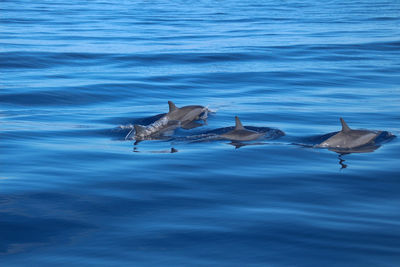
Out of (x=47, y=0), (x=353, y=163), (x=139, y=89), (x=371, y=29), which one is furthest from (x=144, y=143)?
(x=47, y=0)

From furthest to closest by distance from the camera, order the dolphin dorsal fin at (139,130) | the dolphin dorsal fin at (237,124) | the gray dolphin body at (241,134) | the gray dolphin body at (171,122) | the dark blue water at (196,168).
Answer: the gray dolphin body at (171,122), the dolphin dorsal fin at (139,130), the gray dolphin body at (241,134), the dolphin dorsal fin at (237,124), the dark blue water at (196,168)

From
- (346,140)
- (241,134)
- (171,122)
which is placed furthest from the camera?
(171,122)

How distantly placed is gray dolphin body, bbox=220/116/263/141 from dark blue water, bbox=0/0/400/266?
299 mm

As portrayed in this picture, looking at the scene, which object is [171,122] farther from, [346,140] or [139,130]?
[346,140]

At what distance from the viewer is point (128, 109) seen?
15898 millimetres

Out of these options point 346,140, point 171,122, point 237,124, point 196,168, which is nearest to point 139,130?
point 171,122

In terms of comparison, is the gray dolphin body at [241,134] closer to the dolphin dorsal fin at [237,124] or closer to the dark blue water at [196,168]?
the dolphin dorsal fin at [237,124]

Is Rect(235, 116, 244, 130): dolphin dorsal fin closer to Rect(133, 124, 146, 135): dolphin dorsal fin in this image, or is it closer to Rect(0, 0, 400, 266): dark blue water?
Rect(0, 0, 400, 266): dark blue water

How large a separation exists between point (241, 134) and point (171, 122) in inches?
79.7

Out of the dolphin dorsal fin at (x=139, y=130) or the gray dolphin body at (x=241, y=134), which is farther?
the dolphin dorsal fin at (x=139, y=130)

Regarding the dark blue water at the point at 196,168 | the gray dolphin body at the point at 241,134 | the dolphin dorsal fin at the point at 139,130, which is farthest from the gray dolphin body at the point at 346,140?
the dolphin dorsal fin at the point at 139,130

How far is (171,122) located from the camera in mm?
13172

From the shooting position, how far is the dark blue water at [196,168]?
666 centimetres

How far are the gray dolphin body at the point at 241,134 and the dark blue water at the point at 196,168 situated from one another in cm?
30
